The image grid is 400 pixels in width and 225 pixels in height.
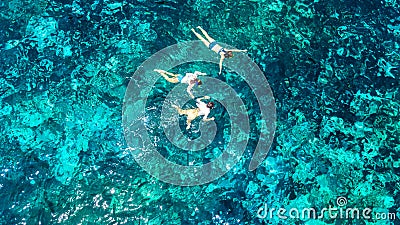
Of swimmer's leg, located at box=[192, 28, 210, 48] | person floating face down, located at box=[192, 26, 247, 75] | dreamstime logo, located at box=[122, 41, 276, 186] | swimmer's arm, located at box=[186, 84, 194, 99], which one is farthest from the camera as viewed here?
swimmer's leg, located at box=[192, 28, 210, 48]

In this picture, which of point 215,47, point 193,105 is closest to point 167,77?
point 193,105

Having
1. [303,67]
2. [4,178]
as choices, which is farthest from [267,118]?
[4,178]

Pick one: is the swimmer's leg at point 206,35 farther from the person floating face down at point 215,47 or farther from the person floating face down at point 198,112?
the person floating face down at point 198,112

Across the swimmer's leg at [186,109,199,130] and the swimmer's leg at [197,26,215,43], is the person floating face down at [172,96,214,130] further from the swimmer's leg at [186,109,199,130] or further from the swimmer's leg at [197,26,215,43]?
the swimmer's leg at [197,26,215,43]

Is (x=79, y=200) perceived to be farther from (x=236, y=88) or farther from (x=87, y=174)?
(x=236, y=88)
